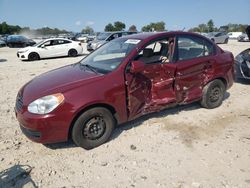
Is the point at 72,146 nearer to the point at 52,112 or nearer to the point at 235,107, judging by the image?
the point at 52,112

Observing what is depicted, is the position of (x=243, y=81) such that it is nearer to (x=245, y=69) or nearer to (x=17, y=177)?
(x=245, y=69)

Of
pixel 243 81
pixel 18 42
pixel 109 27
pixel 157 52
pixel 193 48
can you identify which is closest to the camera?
A: pixel 157 52

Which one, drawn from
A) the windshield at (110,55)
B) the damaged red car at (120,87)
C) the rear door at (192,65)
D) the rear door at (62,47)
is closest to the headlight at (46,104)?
the damaged red car at (120,87)

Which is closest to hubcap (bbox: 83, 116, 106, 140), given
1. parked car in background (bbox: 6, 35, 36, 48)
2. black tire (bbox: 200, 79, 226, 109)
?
black tire (bbox: 200, 79, 226, 109)

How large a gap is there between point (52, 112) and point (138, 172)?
142cm

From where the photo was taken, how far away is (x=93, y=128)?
397 cm

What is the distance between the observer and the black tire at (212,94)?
5285 mm

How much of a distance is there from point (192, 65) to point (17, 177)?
345cm

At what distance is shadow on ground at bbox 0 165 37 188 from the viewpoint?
323 cm

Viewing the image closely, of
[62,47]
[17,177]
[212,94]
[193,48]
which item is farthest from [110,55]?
[62,47]

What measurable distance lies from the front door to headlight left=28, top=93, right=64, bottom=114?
1116mm

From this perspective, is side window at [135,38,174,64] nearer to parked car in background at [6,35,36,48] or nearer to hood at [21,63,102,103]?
hood at [21,63,102,103]

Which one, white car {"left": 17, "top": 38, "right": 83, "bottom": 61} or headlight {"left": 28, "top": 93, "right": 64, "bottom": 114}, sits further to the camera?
white car {"left": 17, "top": 38, "right": 83, "bottom": 61}

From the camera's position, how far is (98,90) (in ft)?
12.6
